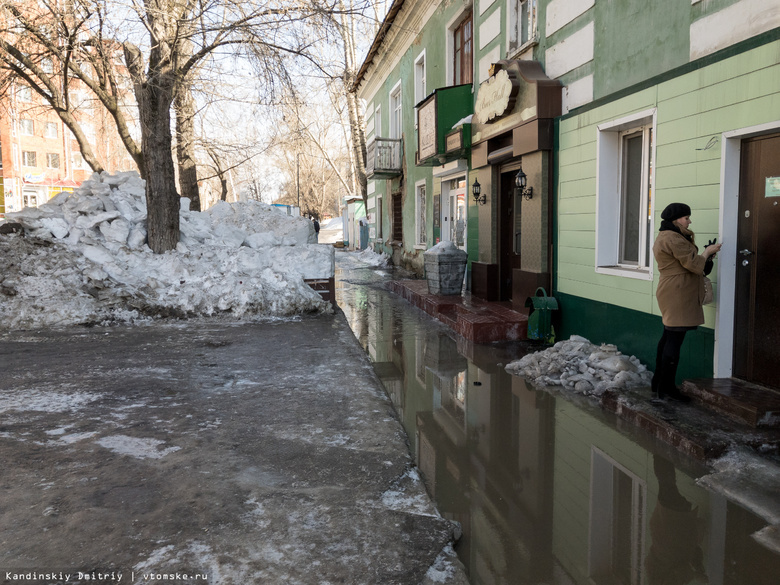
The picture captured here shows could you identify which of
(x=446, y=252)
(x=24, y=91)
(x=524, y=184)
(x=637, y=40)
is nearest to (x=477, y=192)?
(x=446, y=252)

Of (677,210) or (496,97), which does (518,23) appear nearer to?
(496,97)

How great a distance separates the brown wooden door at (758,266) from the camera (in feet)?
14.5

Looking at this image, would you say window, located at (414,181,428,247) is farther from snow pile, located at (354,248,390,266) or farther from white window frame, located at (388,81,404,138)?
snow pile, located at (354,248,390,266)

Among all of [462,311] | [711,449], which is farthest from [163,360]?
[711,449]

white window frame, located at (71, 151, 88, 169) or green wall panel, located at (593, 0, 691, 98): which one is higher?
white window frame, located at (71, 151, 88, 169)

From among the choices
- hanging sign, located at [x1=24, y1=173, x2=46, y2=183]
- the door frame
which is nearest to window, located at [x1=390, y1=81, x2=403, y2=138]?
the door frame

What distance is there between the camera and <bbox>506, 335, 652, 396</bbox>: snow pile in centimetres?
539

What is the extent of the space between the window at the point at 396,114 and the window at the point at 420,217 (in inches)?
109

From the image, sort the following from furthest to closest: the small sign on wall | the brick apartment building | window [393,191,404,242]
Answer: the brick apartment building
window [393,191,404,242]
the small sign on wall

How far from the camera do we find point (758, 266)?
15.0 feet

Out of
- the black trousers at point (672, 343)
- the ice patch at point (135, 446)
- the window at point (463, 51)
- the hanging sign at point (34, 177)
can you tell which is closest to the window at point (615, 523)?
the black trousers at point (672, 343)

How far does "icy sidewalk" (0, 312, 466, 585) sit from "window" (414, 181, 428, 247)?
393 inches

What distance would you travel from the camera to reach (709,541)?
2.94 m

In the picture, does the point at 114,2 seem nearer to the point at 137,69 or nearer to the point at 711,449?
the point at 137,69
